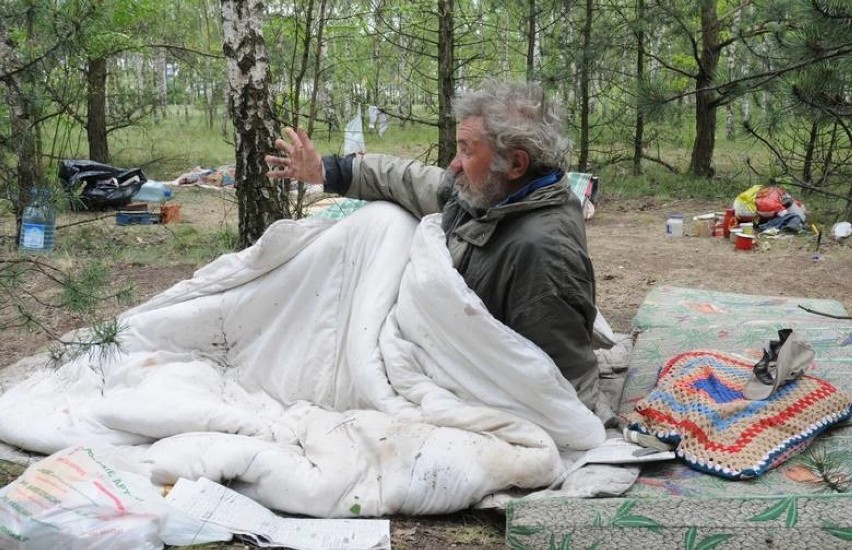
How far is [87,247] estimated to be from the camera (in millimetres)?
6066

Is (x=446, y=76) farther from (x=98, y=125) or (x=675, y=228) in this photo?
(x=98, y=125)

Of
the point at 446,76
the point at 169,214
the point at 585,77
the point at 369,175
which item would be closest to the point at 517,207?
the point at 369,175

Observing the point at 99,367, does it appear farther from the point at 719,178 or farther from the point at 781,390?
the point at 719,178

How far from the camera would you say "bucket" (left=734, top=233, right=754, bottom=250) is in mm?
6120

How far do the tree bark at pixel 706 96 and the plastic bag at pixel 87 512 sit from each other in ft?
26.3

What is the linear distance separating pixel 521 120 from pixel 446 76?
13.4ft

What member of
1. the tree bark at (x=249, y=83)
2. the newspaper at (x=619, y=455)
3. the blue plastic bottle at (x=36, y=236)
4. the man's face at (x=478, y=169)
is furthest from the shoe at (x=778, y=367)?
the blue plastic bottle at (x=36, y=236)

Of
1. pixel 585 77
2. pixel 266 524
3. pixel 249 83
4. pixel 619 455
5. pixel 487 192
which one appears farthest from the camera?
pixel 585 77

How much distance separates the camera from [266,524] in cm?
197

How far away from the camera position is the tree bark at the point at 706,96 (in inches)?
356

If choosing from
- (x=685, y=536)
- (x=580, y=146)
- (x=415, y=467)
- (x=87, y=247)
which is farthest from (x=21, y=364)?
(x=580, y=146)

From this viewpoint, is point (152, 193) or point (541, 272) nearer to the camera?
point (541, 272)

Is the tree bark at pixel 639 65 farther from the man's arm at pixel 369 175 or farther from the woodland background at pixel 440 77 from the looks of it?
the man's arm at pixel 369 175

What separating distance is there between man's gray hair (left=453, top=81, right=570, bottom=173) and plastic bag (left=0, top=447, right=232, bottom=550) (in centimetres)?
130
